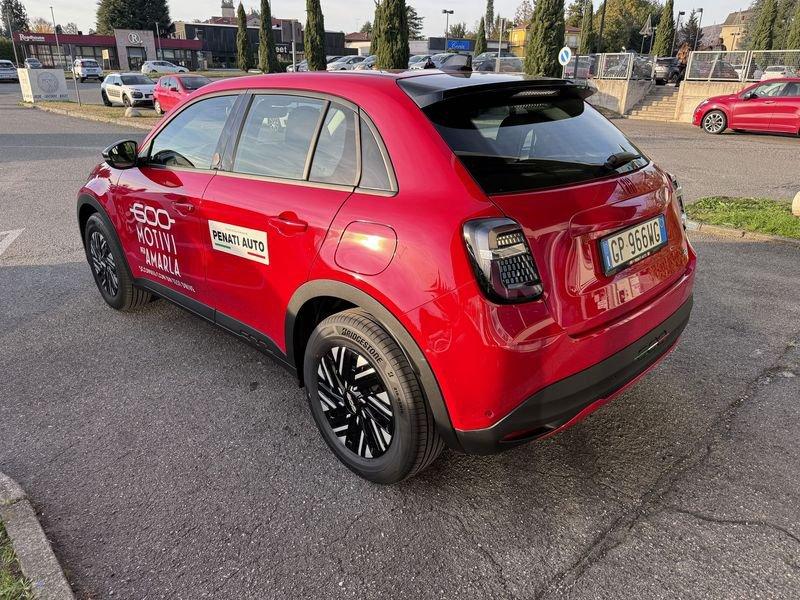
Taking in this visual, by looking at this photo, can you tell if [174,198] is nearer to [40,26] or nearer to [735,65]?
[735,65]

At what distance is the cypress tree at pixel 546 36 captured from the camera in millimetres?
22562

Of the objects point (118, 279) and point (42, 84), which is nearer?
point (118, 279)

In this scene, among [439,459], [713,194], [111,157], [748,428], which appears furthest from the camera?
[713,194]

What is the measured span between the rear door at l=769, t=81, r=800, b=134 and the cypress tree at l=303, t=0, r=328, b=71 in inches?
857

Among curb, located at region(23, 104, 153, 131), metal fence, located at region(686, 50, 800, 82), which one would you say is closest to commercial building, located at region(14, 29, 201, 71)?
curb, located at region(23, 104, 153, 131)

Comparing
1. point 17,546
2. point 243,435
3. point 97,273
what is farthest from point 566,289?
point 97,273

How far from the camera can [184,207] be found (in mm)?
3246

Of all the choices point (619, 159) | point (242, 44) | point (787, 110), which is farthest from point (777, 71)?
point (242, 44)

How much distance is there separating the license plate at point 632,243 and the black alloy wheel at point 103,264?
136 inches

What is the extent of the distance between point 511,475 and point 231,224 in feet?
6.01

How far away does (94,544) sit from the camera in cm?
227

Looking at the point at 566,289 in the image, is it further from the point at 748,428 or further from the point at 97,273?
the point at 97,273

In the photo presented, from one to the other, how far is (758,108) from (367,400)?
1779cm

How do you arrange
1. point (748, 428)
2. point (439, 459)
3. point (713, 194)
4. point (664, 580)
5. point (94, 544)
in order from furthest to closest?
point (713, 194), point (748, 428), point (439, 459), point (94, 544), point (664, 580)
